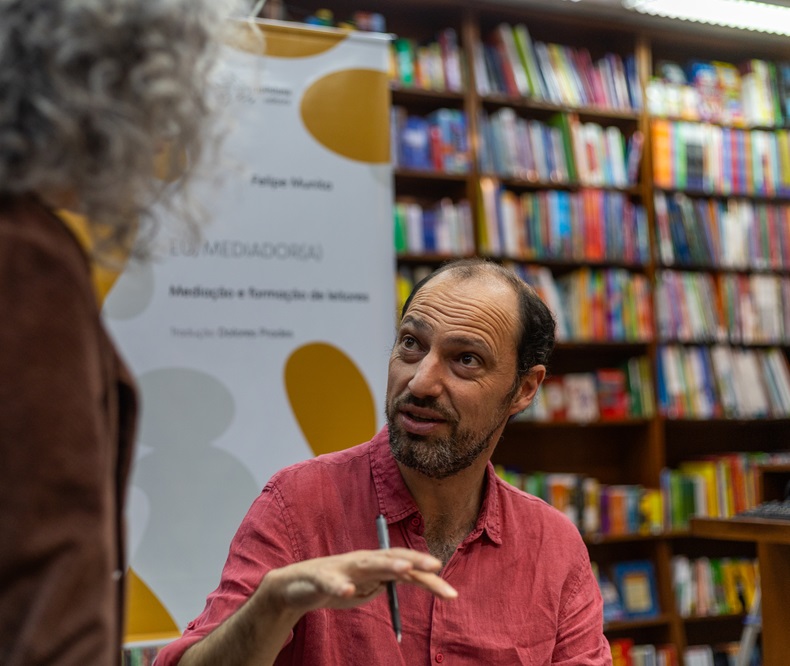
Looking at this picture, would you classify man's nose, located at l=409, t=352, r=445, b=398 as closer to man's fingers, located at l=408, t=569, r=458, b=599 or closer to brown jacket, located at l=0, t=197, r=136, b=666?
man's fingers, located at l=408, t=569, r=458, b=599

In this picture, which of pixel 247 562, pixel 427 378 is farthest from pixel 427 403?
pixel 247 562

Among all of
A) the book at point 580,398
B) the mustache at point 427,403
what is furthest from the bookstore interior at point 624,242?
the mustache at point 427,403

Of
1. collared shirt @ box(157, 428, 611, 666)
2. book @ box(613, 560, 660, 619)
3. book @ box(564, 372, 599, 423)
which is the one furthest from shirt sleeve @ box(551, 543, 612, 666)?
book @ box(613, 560, 660, 619)

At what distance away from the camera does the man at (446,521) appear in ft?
4.69

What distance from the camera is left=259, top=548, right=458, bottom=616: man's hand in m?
0.94

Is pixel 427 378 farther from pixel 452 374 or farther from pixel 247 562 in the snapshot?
pixel 247 562

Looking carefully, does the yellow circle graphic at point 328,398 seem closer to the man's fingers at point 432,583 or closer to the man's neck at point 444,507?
the man's neck at point 444,507

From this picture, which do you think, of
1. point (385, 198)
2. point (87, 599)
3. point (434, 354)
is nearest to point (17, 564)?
point (87, 599)

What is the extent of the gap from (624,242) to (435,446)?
304 centimetres

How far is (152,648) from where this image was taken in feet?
7.36

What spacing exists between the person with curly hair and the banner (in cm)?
162

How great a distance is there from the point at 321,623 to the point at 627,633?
3.29 m

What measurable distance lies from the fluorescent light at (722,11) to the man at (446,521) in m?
3.12

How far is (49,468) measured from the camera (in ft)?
1.99
